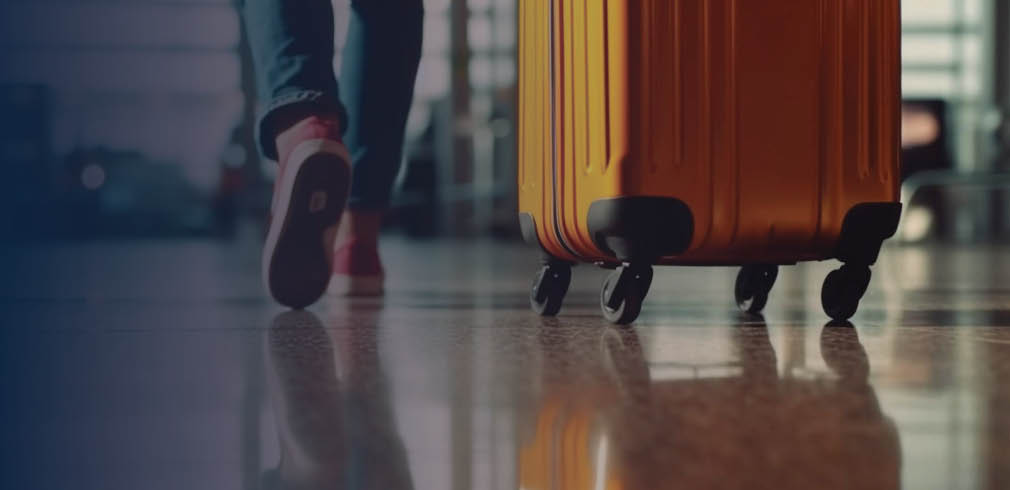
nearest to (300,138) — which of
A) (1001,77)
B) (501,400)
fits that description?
(501,400)

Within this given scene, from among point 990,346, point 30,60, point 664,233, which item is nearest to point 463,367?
point 664,233

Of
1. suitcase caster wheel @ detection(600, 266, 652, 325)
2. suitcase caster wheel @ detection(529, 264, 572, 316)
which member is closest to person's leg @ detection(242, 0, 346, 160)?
suitcase caster wheel @ detection(529, 264, 572, 316)


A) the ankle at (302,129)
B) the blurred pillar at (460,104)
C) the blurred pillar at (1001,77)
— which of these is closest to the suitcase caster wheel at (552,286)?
the ankle at (302,129)

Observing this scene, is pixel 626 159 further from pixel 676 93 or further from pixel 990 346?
pixel 990 346

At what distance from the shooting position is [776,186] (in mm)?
1381

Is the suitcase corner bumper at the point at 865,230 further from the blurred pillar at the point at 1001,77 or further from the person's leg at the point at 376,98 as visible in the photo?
the blurred pillar at the point at 1001,77

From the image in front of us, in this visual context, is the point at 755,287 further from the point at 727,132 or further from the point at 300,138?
the point at 300,138

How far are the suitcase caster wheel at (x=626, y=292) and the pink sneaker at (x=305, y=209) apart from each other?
0.46 metres

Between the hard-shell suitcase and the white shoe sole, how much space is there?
39 centimetres

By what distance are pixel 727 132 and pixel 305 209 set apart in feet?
2.11

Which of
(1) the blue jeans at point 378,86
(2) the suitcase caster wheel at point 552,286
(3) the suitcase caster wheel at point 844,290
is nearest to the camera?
(3) the suitcase caster wheel at point 844,290

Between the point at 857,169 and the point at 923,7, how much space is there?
9.10 metres

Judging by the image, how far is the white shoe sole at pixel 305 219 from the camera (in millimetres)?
1648

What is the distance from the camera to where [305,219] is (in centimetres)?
166
